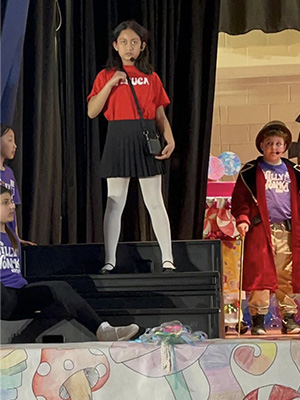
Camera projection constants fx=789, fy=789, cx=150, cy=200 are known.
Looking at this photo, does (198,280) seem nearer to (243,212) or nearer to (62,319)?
(62,319)

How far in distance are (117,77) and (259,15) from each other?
7.58 ft

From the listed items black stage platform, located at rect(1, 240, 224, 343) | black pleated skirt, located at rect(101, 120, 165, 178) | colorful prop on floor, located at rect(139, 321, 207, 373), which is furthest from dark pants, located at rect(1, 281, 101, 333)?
colorful prop on floor, located at rect(139, 321, 207, 373)

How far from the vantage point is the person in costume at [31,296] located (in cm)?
266

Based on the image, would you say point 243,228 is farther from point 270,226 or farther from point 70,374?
point 70,374

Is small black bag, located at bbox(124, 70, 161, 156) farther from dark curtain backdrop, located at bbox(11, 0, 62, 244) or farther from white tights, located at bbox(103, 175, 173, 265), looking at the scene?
dark curtain backdrop, located at bbox(11, 0, 62, 244)

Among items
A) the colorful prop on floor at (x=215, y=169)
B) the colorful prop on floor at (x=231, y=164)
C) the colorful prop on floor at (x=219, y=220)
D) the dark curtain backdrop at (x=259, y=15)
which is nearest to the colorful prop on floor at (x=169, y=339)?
the colorful prop on floor at (x=219, y=220)

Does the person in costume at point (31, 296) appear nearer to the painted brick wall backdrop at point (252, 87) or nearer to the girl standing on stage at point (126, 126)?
the girl standing on stage at point (126, 126)

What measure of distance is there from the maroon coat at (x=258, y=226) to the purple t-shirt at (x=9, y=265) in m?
1.58

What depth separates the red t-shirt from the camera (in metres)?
3.30

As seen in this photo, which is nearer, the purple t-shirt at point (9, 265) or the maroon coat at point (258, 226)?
the purple t-shirt at point (9, 265)

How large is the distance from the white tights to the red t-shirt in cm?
27

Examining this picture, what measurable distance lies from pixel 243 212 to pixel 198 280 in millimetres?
1116

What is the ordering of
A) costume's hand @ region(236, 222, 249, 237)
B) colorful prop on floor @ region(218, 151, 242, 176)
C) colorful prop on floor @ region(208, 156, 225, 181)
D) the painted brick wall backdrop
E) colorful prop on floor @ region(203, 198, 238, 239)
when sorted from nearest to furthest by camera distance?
1. costume's hand @ region(236, 222, 249, 237)
2. colorful prop on floor @ region(203, 198, 238, 239)
3. colorful prop on floor @ region(208, 156, 225, 181)
4. colorful prop on floor @ region(218, 151, 242, 176)
5. the painted brick wall backdrop

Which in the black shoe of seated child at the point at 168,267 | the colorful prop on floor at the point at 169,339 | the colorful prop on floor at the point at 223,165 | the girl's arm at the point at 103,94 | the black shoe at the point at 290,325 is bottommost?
the black shoe at the point at 290,325
